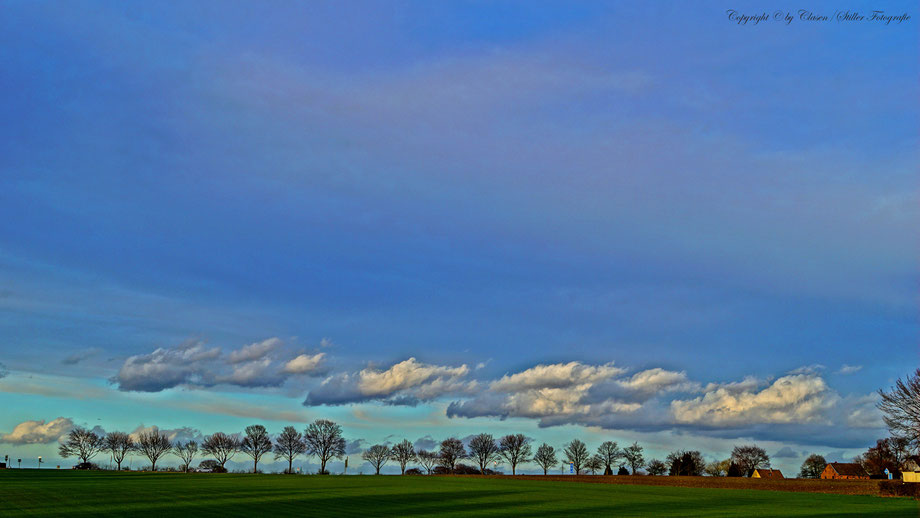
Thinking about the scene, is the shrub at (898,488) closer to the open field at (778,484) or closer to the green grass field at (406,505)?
the open field at (778,484)

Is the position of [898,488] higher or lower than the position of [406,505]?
lower

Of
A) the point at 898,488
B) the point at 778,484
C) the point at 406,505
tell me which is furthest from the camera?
the point at 778,484

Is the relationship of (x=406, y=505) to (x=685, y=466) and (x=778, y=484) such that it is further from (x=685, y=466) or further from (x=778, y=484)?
(x=685, y=466)

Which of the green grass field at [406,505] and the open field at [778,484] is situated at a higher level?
the green grass field at [406,505]

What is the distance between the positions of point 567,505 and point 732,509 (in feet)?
53.0

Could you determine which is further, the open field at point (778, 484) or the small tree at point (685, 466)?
the small tree at point (685, 466)

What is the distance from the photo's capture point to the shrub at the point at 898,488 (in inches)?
3543

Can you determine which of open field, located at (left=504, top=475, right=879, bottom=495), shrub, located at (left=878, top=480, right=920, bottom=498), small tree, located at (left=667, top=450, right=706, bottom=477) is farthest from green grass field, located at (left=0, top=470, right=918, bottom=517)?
small tree, located at (left=667, top=450, right=706, bottom=477)

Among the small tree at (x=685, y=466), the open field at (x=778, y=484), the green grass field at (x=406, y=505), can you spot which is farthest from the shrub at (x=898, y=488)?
the small tree at (x=685, y=466)

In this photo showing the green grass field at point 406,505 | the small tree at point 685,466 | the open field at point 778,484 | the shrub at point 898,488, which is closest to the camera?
the green grass field at point 406,505

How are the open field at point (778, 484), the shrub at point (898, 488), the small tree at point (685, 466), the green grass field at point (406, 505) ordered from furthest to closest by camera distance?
the small tree at point (685, 466)
the open field at point (778, 484)
the shrub at point (898, 488)
the green grass field at point (406, 505)

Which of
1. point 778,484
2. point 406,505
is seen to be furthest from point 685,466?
point 406,505

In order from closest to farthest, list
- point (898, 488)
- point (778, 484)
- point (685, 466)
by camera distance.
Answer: point (898, 488)
point (778, 484)
point (685, 466)

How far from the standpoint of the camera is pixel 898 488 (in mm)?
92812
